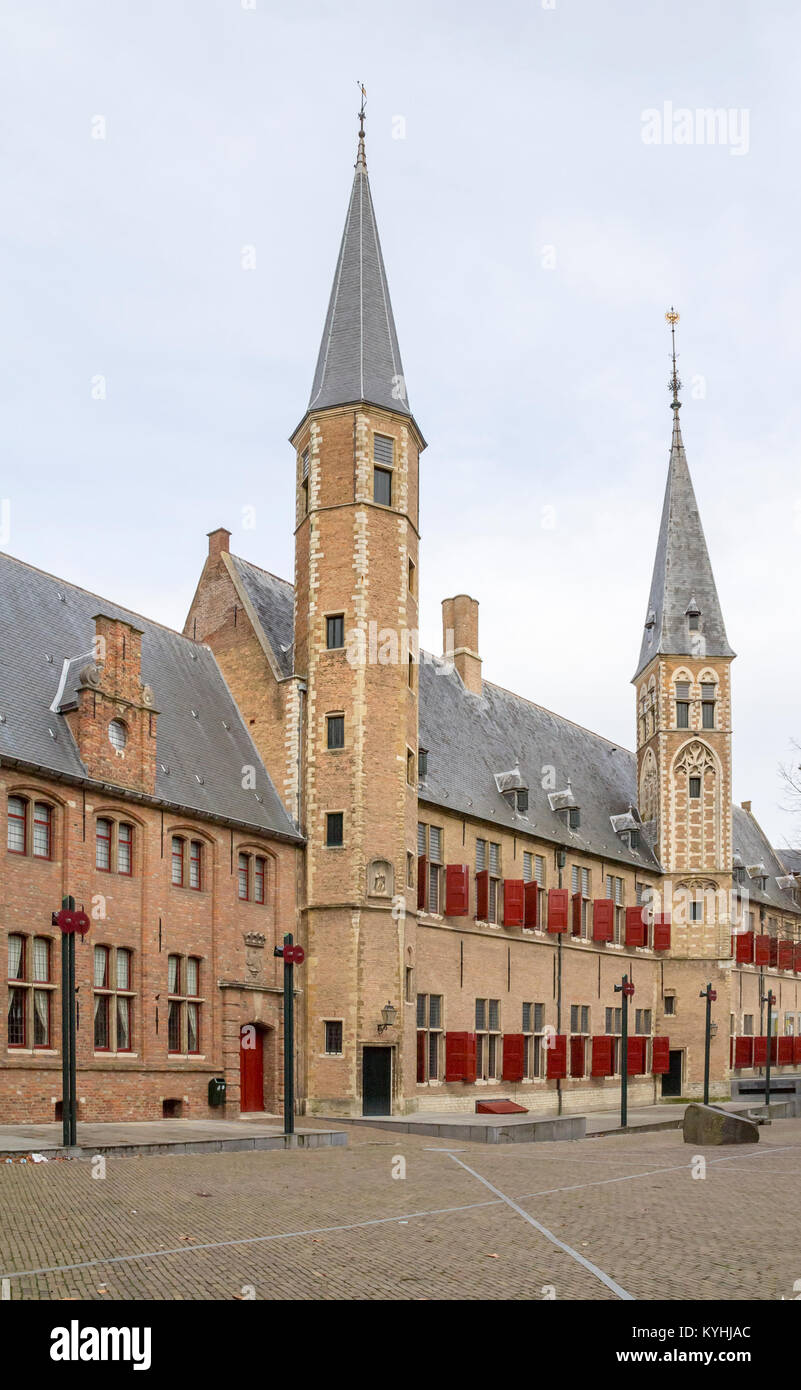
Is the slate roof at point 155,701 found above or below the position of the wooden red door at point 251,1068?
above

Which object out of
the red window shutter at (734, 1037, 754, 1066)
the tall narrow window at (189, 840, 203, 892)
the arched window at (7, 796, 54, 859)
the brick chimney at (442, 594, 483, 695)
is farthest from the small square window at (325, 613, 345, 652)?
the red window shutter at (734, 1037, 754, 1066)

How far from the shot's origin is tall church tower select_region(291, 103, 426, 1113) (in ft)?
100.0

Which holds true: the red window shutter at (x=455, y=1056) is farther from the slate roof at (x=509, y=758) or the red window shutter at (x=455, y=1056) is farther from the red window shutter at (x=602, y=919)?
the red window shutter at (x=602, y=919)

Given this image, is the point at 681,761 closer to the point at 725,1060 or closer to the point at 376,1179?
the point at 725,1060

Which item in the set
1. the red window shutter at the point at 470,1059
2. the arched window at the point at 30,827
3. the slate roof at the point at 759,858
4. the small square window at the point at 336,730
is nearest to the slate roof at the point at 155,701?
the arched window at the point at 30,827

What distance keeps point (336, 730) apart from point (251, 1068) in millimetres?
8192

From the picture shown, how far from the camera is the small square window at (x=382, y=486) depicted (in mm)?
32938

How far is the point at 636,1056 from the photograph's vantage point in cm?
4447

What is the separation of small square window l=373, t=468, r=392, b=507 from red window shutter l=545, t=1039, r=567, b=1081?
17.8 metres

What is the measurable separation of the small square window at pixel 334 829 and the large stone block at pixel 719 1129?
10325mm

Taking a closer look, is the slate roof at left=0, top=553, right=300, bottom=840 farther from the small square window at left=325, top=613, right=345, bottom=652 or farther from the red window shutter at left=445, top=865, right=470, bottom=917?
the red window shutter at left=445, top=865, right=470, bottom=917

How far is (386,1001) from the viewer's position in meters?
30.6

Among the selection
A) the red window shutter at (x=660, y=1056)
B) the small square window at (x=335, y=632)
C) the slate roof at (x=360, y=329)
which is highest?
the slate roof at (x=360, y=329)
